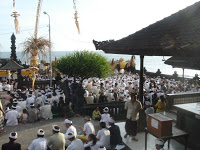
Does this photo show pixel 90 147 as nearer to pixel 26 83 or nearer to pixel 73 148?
pixel 73 148

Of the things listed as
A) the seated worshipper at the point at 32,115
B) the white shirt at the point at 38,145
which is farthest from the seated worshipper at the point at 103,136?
the seated worshipper at the point at 32,115

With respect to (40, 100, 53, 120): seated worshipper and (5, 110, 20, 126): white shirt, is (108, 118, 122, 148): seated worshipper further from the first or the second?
(5, 110, 20, 126): white shirt

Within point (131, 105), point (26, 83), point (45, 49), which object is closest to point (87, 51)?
point (45, 49)

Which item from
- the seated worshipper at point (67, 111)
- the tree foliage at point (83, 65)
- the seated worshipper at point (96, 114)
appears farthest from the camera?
the tree foliage at point (83, 65)

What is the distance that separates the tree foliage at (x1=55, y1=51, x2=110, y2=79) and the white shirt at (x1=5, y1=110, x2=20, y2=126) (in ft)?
23.1

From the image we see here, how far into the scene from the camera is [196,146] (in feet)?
19.6

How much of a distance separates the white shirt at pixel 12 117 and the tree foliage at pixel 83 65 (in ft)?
23.1

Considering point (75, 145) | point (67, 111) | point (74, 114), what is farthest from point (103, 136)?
point (74, 114)

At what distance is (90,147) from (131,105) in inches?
77.1

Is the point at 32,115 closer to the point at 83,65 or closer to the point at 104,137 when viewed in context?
the point at 104,137

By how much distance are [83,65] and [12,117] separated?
754 centimetres

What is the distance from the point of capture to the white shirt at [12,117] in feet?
31.8

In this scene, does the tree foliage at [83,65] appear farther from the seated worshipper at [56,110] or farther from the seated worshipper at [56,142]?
the seated worshipper at [56,142]

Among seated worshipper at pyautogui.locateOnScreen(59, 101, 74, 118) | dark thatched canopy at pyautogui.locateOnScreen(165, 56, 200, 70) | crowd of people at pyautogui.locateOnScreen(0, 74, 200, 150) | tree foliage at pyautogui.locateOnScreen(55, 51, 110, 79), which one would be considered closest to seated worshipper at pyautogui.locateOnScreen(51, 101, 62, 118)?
crowd of people at pyautogui.locateOnScreen(0, 74, 200, 150)
